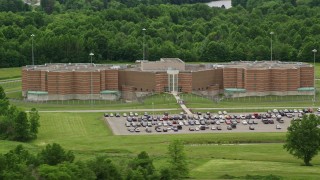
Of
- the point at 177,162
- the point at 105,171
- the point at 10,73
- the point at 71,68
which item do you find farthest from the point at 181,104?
the point at 105,171

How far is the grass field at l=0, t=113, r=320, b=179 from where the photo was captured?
108562mm

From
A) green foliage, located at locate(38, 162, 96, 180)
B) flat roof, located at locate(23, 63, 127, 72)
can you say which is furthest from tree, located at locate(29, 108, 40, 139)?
green foliage, located at locate(38, 162, 96, 180)

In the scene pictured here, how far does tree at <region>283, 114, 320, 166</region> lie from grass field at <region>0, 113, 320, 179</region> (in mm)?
1165

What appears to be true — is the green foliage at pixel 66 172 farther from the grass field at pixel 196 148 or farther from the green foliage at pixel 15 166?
the grass field at pixel 196 148

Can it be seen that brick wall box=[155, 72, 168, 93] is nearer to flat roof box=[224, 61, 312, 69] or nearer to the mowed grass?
flat roof box=[224, 61, 312, 69]

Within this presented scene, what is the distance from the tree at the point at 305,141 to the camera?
11331 centimetres

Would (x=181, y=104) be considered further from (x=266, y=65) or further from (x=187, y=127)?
(x=266, y=65)

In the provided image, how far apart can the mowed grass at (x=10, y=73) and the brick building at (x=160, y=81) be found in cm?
1786

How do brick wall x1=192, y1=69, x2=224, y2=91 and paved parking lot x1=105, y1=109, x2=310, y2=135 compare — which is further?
brick wall x1=192, y1=69, x2=224, y2=91

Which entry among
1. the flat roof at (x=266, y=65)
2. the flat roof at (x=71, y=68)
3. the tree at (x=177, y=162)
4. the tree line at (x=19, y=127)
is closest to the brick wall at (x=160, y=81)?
the flat roof at (x=71, y=68)

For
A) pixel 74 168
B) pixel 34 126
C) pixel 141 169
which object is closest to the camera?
pixel 74 168

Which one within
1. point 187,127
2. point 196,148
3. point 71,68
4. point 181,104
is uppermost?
point 71,68

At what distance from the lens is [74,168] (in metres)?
95.6

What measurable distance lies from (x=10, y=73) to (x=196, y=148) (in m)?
67.8
